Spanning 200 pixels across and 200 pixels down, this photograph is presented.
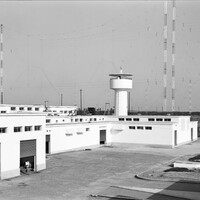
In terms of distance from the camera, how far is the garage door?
102 feet

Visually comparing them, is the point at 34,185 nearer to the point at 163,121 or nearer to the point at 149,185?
the point at 149,185

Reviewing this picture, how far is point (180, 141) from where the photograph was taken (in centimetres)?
5628

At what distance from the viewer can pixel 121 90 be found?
59.9m

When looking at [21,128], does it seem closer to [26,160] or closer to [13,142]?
[13,142]

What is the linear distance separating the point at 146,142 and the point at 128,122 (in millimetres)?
4100

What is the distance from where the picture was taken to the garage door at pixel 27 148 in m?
31.0

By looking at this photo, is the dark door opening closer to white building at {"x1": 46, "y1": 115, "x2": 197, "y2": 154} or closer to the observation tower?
white building at {"x1": 46, "y1": 115, "x2": 197, "y2": 154}

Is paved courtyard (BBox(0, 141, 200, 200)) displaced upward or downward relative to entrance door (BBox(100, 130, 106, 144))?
downward

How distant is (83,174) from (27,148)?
5348 mm

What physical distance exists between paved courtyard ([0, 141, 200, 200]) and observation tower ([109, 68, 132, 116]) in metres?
12.3

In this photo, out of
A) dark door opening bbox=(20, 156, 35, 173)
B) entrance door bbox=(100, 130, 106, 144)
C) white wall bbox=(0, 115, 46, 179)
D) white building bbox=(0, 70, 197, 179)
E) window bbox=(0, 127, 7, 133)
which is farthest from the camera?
entrance door bbox=(100, 130, 106, 144)

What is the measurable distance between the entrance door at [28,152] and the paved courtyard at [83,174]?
1585 millimetres

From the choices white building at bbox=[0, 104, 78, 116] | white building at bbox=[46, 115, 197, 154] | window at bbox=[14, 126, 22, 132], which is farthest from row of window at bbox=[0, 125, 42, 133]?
white building at bbox=[0, 104, 78, 116]

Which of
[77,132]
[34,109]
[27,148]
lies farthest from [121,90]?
[27,148]
